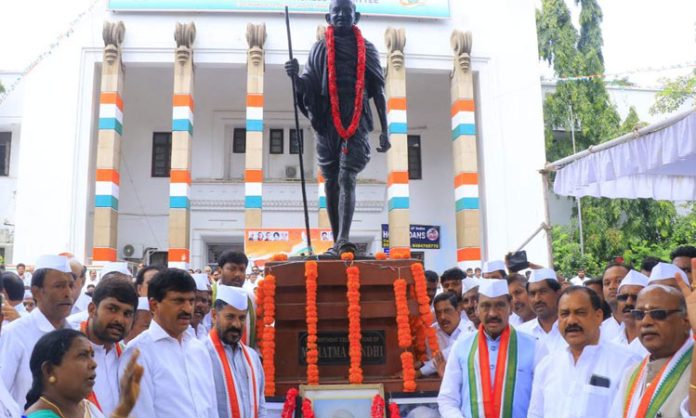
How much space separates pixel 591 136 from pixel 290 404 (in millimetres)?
16793

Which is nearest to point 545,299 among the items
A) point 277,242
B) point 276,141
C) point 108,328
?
point 108,328

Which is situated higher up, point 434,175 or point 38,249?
point 434,175

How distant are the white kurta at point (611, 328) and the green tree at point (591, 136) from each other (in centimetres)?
1266

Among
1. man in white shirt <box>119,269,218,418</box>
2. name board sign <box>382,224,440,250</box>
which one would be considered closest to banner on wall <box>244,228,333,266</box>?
name board sign <box>382,224,440,250</box>

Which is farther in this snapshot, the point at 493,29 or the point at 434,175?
the point at 434,175

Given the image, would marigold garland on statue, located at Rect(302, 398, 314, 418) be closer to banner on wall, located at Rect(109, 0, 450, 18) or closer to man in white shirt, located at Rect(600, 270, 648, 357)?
man in white shirt, located at Rect(600, 270, 648, 357)

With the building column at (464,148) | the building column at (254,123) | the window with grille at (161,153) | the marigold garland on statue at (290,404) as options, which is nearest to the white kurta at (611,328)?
the marigold garland on statue at (290,404)

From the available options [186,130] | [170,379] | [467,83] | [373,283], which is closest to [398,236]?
[467,83]

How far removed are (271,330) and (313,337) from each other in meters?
0.32

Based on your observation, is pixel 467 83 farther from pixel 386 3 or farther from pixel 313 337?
pixel 313 337

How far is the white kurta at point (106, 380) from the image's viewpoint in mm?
2943

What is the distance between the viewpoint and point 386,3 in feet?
51.9

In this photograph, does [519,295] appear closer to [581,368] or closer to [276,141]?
[581,368]

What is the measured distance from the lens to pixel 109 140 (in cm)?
1509
